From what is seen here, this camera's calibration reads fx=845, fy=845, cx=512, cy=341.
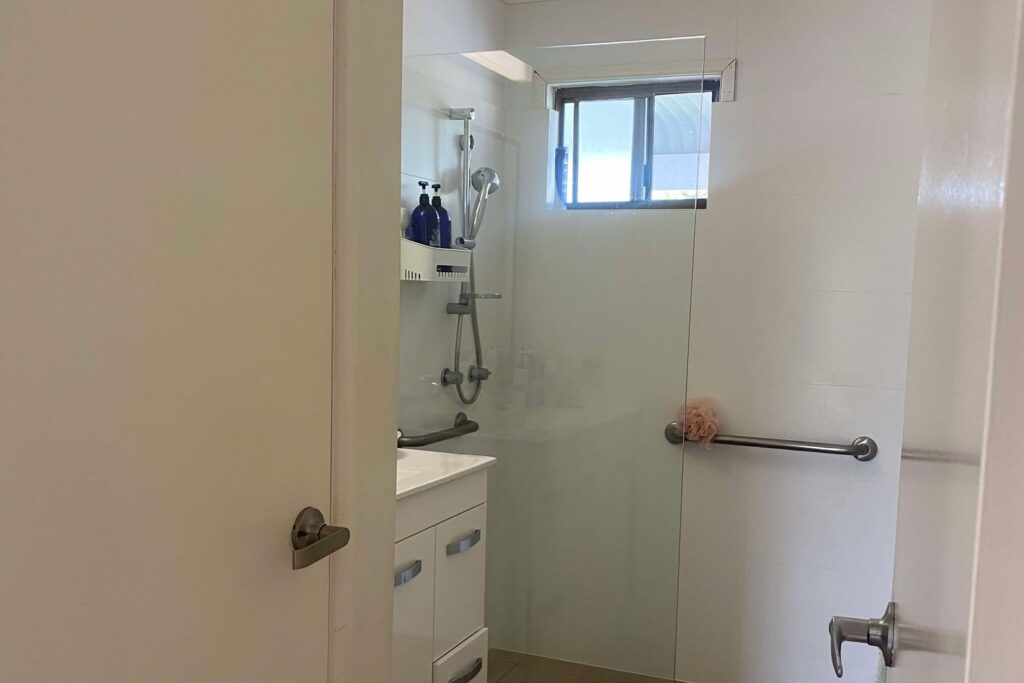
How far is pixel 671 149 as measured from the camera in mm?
2283

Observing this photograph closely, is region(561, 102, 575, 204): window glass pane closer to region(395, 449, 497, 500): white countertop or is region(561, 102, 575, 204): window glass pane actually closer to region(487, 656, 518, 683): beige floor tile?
region(395, 449, 497, 500): white countertop

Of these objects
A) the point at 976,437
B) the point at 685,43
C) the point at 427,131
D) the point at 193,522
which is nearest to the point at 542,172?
the point at 427,131

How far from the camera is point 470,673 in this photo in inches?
84.9

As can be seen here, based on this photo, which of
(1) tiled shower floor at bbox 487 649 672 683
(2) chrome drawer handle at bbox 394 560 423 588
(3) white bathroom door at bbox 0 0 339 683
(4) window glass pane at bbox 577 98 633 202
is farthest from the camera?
(1) tiled shower floor at bbox 487 649 672 683

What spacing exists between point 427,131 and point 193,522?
1622 mm

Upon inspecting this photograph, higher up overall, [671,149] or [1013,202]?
[671,149]

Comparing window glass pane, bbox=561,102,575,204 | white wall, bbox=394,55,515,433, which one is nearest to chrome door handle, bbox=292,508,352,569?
white wall, bbox=394,55,515,433

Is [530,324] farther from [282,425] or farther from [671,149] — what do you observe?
[282,425]

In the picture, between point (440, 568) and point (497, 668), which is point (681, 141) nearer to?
point (440, 568)

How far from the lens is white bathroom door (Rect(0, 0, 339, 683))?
62 cm

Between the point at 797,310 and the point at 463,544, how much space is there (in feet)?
4.11

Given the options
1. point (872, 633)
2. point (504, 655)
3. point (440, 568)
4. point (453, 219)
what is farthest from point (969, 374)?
point (504, 655)

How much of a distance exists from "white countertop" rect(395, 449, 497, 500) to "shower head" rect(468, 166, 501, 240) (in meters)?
0.62

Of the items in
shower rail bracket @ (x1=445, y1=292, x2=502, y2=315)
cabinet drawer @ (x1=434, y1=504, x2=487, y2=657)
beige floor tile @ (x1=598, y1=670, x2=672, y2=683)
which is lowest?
beige floor tile @ (x1=598, y1=670, x2=672, y2=683)
